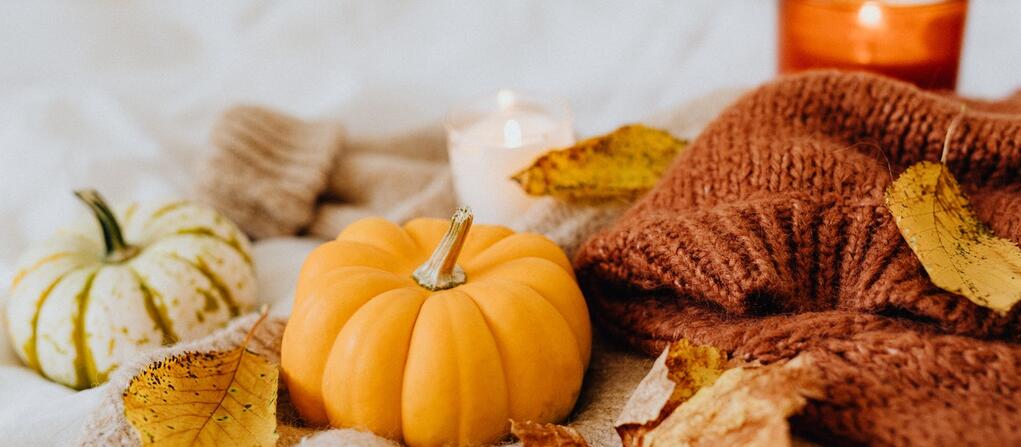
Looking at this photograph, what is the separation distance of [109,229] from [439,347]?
0.40 metres

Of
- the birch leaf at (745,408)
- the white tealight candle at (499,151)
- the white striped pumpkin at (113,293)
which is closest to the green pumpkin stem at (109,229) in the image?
the white striped pumpkin at (113,293)

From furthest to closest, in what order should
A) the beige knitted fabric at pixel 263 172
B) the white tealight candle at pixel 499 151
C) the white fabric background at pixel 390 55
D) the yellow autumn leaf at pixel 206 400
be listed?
the white fabric background at pixel 390 55, the beige knitted fabric at pixel 263 172, the white tealight candle at pixel 499 151, the yellow autumn leaf at pixel 206 400

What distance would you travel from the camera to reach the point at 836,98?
73cm

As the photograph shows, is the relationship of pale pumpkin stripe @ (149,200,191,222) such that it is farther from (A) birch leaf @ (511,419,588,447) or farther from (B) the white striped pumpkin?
(A) birch leaf @ (511,419,588,447)

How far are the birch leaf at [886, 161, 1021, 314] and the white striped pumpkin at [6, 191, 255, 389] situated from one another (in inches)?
22.5

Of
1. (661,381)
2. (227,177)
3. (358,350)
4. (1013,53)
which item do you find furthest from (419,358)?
(1013,53)

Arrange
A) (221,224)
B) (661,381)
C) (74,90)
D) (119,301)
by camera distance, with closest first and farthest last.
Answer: (661,381)
(119,301)
(221,224)
(74,90)

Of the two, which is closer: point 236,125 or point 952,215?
point 952,215

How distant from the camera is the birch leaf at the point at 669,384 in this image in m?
0.54

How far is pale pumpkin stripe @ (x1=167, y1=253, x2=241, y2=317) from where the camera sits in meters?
0.81

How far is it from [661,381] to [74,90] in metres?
1.01

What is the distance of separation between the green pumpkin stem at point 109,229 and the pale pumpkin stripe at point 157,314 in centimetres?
4

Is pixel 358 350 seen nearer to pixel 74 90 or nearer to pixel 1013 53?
pixel 74 90

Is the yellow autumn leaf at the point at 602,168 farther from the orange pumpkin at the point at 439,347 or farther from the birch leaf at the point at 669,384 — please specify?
the birch leaf at the point at 669,384
